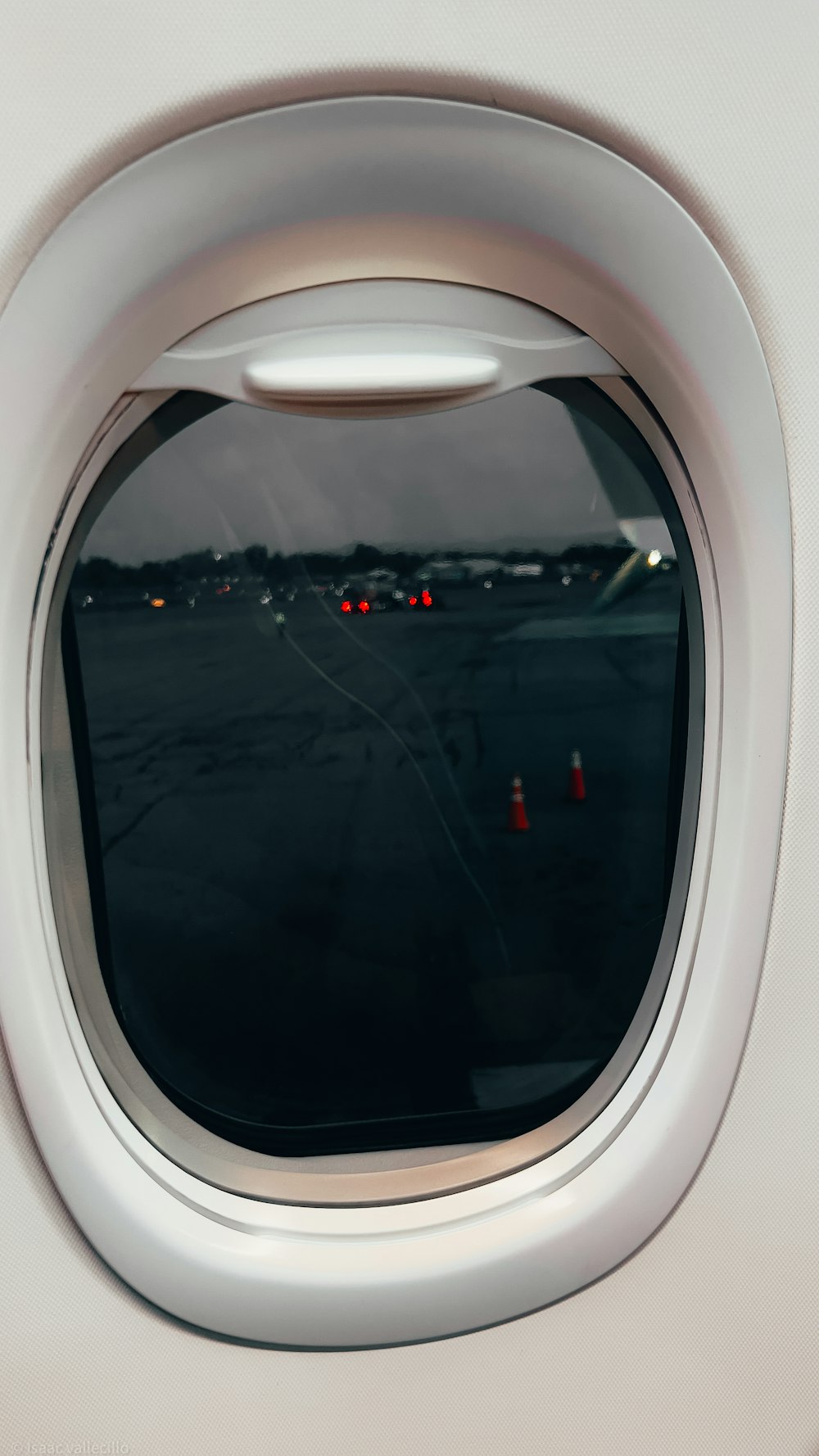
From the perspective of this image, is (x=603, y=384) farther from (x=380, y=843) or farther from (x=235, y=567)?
(x=380, y=843)

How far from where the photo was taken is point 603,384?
972 millimetres

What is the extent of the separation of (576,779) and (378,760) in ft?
0.81

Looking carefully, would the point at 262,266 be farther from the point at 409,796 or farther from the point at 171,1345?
the point at 171,1345

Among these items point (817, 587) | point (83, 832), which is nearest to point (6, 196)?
point (83, 832)

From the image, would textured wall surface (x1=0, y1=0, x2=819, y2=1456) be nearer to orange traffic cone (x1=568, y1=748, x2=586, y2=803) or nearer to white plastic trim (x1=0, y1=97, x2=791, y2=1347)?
white plastic trim (x1=0, y1=97, x2=791, y2=1347)

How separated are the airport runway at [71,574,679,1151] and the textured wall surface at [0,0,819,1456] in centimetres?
19

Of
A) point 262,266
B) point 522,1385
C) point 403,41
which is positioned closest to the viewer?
point 403,41

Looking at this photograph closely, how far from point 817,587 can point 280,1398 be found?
112cm

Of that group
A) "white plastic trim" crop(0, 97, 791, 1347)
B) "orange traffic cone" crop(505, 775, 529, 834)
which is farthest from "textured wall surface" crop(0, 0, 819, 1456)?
"orange traffic cone" crop(505, 775, 529, 834)

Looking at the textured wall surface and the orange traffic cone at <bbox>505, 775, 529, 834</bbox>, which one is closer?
the textured wall surface

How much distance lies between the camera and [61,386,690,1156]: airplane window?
3.16 feet

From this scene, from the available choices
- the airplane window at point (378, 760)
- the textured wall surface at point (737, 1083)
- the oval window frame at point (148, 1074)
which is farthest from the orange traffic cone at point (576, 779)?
the textured wall surface at point (737, 1083)

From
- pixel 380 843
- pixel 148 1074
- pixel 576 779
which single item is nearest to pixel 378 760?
pixel 380 843

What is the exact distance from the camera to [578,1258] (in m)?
0.99
